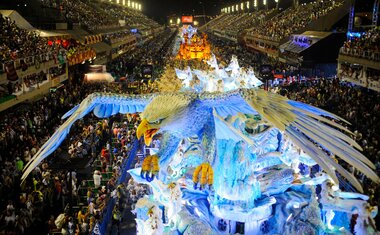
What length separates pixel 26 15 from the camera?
3581 cm

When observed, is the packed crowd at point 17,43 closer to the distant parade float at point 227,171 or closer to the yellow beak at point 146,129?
the distant parade float at point 227,171

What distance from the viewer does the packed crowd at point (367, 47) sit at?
2439 cm

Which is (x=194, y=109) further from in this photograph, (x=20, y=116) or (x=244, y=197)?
(x=20, y=116)

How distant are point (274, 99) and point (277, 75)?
75.7ft

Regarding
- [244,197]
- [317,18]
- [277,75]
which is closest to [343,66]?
[277,75]

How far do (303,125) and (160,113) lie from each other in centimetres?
285

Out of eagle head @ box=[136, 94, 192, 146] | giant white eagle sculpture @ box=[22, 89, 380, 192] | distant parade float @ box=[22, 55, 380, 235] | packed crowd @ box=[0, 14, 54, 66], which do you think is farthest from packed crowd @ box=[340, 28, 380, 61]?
packed crowd @ box=[0, 14, 54, 66]

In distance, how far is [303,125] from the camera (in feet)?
27.9

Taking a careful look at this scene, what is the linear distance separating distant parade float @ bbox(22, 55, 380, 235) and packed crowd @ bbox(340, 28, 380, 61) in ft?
50.2

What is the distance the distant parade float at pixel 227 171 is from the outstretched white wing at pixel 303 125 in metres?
0.02

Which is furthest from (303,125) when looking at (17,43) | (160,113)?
(17,43)

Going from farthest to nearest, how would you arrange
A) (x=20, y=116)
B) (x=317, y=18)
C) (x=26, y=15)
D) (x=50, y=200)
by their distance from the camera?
(x=317, y=18), (x=26, y=15), (x=20, y=116), (x=50, y=200)

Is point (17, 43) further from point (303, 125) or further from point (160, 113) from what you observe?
point (303, 125)

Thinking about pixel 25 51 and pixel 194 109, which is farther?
pixel 25 51
